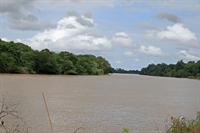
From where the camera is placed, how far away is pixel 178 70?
492ft

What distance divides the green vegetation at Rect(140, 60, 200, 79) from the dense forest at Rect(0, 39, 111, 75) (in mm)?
36468

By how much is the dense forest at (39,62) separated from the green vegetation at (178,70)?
120 feet

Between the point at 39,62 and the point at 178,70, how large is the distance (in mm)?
69218

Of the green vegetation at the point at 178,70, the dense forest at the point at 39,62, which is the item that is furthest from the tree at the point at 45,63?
the green vegetation at the point at 178,70

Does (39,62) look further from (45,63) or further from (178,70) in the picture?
(178,70)

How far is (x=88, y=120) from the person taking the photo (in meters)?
23.9

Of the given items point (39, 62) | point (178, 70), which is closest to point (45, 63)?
point (39, 62)

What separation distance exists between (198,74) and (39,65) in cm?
5828

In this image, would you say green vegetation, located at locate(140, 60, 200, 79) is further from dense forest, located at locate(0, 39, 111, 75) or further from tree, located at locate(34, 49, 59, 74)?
tree, located at locate(34, 49, 59, 74)

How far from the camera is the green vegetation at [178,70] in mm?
137250

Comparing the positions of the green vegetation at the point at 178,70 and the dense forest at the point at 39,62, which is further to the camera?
the green vegetation at the point at 178,70

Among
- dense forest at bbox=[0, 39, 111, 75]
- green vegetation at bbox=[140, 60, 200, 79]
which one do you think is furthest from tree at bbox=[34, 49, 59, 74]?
green vegetation at bbox=[140, 60, 200, 79]

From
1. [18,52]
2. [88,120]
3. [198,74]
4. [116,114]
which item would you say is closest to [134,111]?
[116,114]

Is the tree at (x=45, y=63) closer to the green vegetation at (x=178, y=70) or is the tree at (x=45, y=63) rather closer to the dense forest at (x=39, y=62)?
the dense forest at (x=39, y=62)
